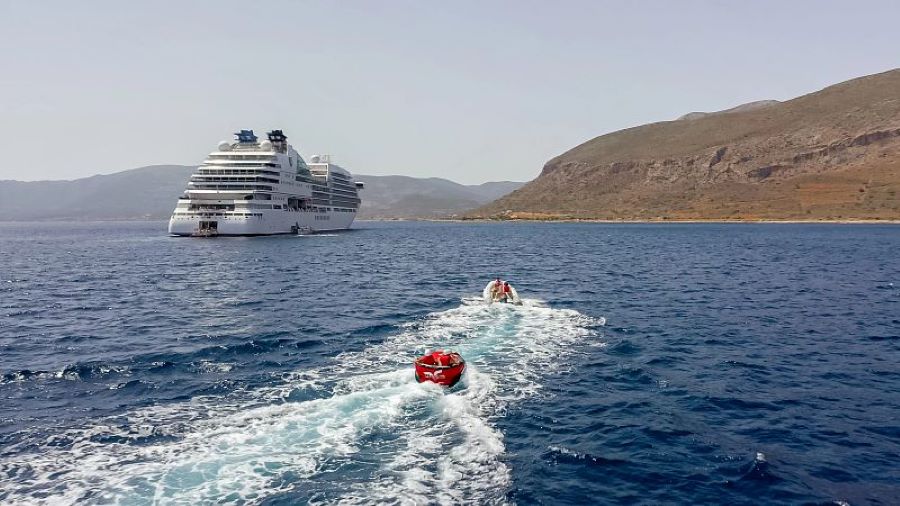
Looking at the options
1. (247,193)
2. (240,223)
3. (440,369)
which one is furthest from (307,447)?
(247,193)

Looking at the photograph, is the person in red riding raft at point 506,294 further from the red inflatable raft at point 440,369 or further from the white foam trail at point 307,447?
the red inflatable raft at point 440,369

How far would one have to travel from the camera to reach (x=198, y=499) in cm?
1639

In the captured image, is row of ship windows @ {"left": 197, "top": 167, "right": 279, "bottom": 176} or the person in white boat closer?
the person in white boat

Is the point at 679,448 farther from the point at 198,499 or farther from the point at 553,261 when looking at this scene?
the point at 553,261

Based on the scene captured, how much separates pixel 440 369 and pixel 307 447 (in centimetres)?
823

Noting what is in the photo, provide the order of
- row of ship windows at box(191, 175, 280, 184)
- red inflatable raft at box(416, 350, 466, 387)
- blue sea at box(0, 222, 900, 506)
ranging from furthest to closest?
row of ship windows at box(191, 175, 280, 184)
red inflatable raft at box(416, 350, 466, 387)
blue sea at box(0, 222, 900, 506)

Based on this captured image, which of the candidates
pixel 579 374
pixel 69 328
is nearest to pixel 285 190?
pixel 69 328

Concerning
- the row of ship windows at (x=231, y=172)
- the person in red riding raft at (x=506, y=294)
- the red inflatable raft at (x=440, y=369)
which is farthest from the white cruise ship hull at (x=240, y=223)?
the red inflatable raft at (x=440, y=369)

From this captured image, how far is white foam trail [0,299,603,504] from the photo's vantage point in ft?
55.4

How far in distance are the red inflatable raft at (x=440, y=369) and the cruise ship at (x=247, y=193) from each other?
118 m

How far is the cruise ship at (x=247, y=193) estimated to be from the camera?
441ft

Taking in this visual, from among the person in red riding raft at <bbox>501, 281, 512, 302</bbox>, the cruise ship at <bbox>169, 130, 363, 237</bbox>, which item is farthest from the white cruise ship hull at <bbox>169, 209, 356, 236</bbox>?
the person in red riding raft at <bbox>501, 281, 512, 302</bbox>

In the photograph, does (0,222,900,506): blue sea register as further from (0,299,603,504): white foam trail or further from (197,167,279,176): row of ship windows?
(197,167,279,176): row of ship windows

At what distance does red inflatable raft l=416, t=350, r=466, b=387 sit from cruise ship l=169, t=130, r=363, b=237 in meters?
118
